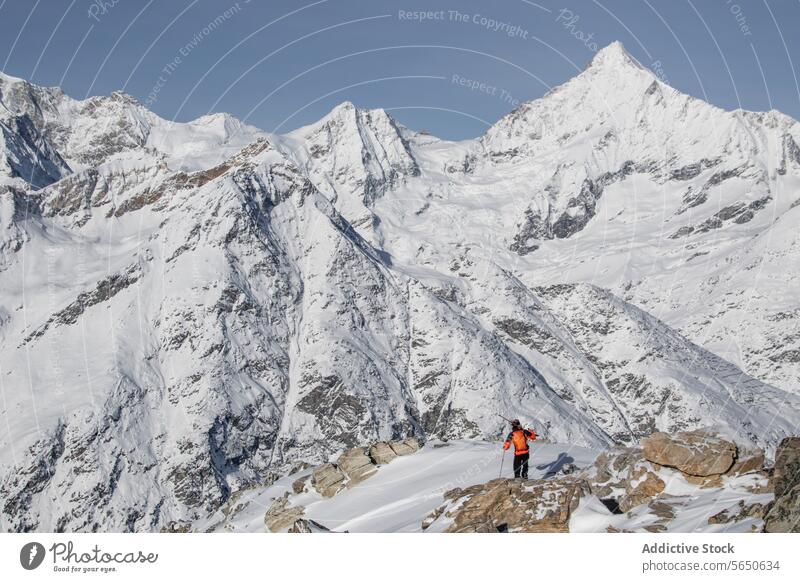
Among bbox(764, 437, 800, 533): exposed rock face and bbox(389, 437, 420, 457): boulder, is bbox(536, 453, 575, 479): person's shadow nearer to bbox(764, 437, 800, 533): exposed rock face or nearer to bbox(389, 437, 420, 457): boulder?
bbox(389, 437, 420, 457): boulder

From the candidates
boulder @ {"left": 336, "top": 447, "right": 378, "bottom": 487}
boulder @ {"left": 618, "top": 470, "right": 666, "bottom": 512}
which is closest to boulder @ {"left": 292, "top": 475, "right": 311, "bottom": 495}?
boulder @ {"left": 336, "top": 447, "right": 378, "bottom": 487}

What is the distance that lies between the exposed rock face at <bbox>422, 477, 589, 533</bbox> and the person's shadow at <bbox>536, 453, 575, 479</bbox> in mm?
7971

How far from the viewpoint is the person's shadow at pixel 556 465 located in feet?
168

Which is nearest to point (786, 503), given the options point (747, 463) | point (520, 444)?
point (747, 463)

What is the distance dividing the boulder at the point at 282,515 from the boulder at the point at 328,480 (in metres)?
2.13

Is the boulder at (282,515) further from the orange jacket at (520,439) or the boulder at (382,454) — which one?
the orange jacket at (520,439)

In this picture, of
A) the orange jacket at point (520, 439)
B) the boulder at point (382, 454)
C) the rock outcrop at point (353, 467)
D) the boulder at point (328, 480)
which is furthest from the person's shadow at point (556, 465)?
the boulder at point (328, 480)

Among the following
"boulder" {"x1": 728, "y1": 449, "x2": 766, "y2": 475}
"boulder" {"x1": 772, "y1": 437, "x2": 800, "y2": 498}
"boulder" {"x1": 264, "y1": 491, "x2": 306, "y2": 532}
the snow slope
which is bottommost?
"boulder" {"x1": 264, "y1": 491, "x2": 306, "y2": 532}

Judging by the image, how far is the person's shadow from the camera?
51225 mm

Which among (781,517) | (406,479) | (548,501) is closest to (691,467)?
(548,501)
